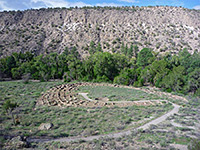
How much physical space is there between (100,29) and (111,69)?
3526cm

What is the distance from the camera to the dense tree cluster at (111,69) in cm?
3680

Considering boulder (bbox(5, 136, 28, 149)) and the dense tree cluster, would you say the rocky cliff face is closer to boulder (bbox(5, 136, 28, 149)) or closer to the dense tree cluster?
the dense tree cluster

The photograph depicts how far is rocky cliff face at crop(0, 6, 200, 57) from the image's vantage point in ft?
208

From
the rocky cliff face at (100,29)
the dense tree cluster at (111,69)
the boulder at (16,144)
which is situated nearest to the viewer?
the boulder at (16,144)

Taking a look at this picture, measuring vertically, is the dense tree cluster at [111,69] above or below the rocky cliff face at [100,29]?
below

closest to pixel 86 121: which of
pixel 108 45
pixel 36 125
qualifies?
pixel 36 125

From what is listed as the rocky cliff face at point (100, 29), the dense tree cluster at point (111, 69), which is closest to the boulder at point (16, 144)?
the dense tree cluster at point (111, 69)

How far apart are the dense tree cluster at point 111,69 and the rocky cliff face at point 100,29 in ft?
47.2

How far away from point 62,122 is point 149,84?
107 feet

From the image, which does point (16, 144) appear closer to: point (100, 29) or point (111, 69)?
point (111, 69)

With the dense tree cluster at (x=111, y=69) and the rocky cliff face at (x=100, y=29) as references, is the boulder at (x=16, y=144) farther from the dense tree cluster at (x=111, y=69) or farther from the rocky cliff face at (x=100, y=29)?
the rocky cliff face at (x=100, y=29)

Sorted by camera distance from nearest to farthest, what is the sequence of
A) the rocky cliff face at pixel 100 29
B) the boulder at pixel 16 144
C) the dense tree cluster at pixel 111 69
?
the boulder at pixel 16 144
the dense tree cluster at pixel 111 69
the rocky cliff face at pixel 100 29

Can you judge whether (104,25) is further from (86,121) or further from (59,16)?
(86,121)

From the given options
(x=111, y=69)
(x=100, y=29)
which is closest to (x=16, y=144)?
(x=111, y=69)
